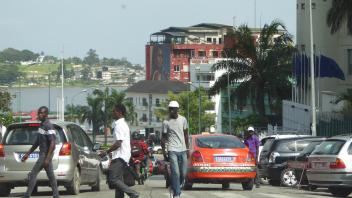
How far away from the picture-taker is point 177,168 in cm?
1917

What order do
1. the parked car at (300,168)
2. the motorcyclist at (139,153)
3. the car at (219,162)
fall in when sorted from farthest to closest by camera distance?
the motorcyclist at (139,153) → the parked car at (300,168) → the car at (219,162)

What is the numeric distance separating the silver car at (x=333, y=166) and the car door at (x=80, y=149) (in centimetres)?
537

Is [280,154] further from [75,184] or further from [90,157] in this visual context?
[75,184]

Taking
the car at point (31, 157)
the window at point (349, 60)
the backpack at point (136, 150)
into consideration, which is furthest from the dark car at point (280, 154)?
the window at point (349, 60)

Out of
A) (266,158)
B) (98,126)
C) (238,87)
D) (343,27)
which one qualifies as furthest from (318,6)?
(98,126)

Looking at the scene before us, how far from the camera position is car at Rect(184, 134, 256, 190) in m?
25.1

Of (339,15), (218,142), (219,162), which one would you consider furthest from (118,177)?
(339,15)

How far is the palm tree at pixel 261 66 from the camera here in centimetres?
8100

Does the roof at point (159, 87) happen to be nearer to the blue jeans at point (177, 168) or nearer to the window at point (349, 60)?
the window at point (349, 60)

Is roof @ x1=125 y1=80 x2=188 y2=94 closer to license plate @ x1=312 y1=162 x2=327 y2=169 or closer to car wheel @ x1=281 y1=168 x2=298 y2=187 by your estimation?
car wheel @ x1=281 y1=168 x2=298 y2=187

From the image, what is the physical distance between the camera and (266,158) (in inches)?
1260

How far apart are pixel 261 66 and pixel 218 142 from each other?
56.6 metres

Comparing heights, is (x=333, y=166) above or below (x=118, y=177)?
below

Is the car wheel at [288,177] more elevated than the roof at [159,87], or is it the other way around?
the roof at [159,87]
